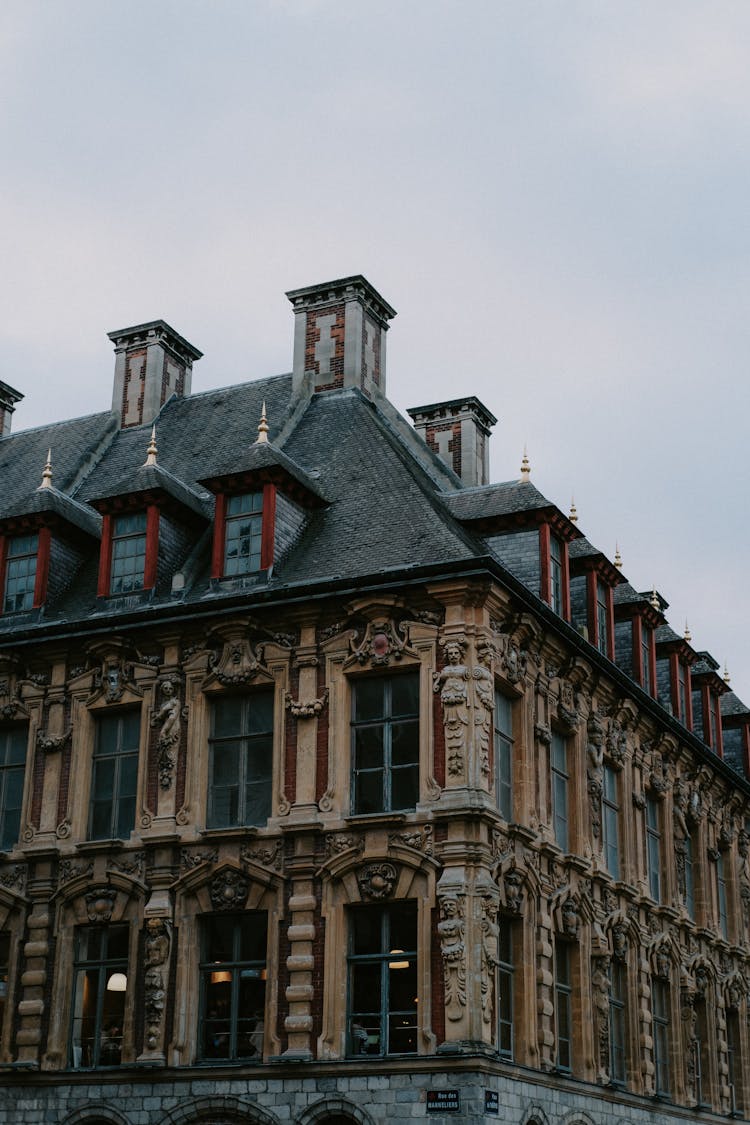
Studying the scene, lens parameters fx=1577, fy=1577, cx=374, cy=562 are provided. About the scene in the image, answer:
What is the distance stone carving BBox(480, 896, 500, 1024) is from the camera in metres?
24.0

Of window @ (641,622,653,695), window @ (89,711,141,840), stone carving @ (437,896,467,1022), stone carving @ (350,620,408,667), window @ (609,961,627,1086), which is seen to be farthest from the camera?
window @ (641,622,653,695)

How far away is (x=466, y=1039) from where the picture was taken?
23.5m

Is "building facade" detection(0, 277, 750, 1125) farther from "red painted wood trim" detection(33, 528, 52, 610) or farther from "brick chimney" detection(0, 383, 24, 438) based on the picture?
"brick chimney" detection(0, 383, 24, 438)

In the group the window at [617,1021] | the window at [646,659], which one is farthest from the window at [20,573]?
the window at [646,659]

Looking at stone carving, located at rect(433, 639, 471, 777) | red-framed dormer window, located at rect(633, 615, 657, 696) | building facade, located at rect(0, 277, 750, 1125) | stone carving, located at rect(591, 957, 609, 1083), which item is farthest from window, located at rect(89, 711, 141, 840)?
red-framed dormer window, located at rect(633, 615, 657, 696)

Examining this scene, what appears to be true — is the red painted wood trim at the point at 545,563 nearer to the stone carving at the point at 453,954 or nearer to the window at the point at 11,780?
the stone carving at the point at 453,954

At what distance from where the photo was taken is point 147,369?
3669 cm

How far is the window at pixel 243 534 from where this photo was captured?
2858 centimetres

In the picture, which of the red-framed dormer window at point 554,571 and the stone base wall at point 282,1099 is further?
the red-framed dormer window at point 554,571

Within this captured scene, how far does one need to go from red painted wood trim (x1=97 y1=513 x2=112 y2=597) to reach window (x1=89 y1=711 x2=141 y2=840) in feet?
8.09

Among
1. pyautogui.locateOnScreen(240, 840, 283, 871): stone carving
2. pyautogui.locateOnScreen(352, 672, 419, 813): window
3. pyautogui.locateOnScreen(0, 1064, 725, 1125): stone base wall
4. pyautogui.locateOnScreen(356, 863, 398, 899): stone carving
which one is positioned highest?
pyautogui.locateOnScreen(352, 672, 419, 813): window

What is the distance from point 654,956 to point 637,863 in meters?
1.90

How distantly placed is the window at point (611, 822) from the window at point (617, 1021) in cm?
188

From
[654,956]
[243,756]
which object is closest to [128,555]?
[243,756]
